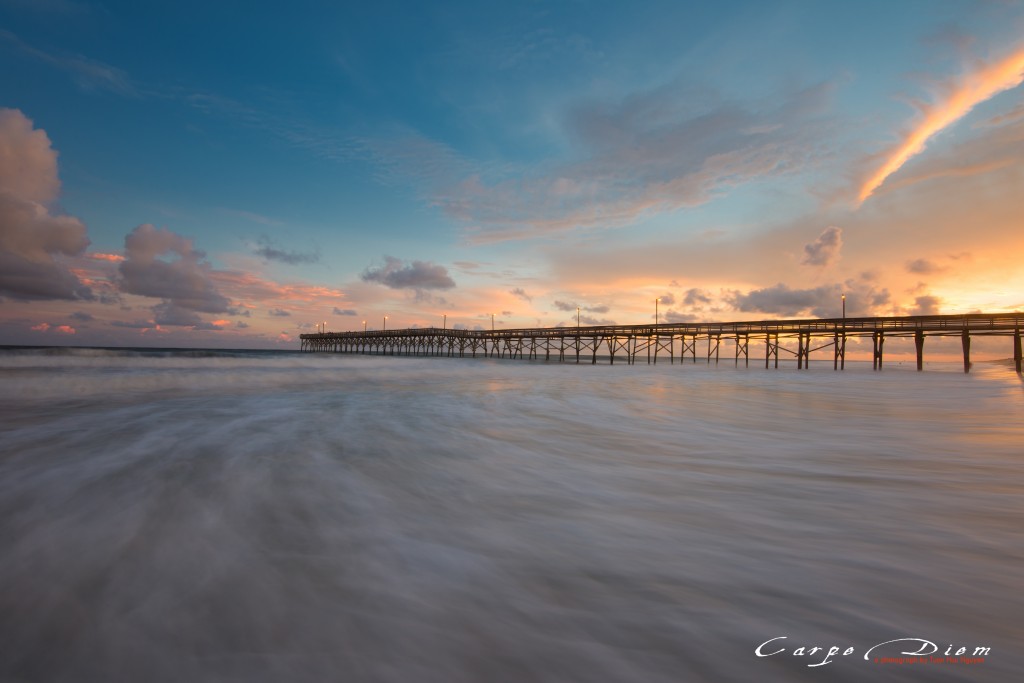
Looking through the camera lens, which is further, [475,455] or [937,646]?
[475,455]

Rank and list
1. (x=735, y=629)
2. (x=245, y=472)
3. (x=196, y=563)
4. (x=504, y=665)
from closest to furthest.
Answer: (x=504, y=665) < (x=735, y=629) < (x=196, y=563) < (x=245, y=472)

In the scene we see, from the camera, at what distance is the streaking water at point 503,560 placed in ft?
5.29

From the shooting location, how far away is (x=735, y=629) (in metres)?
1.78

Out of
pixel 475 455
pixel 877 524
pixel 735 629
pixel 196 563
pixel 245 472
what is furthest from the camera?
pixel 475 455

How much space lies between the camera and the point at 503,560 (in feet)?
8.05

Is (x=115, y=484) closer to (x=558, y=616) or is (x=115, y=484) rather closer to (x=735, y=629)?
(x=558, y=616)

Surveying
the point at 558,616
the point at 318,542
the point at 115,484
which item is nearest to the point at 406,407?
the point at 115,484

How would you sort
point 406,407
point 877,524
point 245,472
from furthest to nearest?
point 406,407 < point 245,472 < point 877,524

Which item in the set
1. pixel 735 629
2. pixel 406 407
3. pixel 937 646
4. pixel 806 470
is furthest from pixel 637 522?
pixel 406 407

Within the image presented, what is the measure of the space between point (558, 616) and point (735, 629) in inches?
28.9

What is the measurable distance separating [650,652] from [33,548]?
11.6 ft

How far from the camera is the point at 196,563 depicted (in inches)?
93.4

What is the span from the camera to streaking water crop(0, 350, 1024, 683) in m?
1.61

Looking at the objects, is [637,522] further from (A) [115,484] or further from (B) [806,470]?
(A) [115,484]
